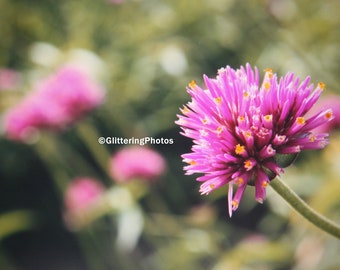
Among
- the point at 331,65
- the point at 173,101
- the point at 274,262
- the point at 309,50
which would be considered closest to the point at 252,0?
→ the point at 309,50

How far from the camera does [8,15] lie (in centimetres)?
296

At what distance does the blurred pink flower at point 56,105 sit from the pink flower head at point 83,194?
254mm

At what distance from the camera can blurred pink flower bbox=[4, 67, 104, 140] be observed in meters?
1.58

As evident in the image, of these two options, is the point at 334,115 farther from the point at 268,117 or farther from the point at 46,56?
the point at 46,56

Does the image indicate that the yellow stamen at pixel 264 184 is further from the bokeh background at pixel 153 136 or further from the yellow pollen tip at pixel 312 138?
the bokeh background at pixel 153 136

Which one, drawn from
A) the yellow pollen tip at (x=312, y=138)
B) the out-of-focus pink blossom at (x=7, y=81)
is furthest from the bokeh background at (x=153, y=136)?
the yellow pollen tip at (x=312, y=138)

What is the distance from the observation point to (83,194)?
5.67ft

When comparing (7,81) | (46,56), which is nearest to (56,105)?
(7,81)

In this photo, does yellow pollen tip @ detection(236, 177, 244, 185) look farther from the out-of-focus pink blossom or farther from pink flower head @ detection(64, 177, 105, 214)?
the out-of-focus pink blossom

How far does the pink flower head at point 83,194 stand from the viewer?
68.0 inches

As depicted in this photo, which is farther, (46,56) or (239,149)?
(46,56)

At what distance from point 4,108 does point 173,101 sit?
2.76ft

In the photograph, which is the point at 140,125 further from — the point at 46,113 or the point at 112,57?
the point at 46,113

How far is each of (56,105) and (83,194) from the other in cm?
37
